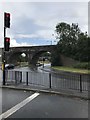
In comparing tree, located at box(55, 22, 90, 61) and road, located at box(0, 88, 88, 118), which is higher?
tree, located at box(55, 22, 90, 61)

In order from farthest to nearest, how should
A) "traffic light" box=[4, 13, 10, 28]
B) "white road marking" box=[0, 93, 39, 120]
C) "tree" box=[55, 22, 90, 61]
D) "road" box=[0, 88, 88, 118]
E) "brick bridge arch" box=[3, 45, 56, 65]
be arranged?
"brick bridge arch" box=[3, 45, 56, 65], "tree" box=[55, 22, 90, 61], "traffic light" box=[4, 13, 10, 28], "road" box=[0, 88, 88, 118], "white road marking" box=[0, 93, 39, 120]

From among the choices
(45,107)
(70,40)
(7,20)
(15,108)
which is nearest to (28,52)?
(70,40)

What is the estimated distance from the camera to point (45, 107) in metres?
8.98

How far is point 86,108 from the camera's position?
8.86 metres

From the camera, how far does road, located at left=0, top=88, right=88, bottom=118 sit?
785cm

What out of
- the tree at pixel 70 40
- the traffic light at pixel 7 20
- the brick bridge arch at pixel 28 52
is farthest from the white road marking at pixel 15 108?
the brick bridge arch at pixel 28 52

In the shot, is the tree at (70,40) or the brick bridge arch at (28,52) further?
the brick bridge arch at (28,52)

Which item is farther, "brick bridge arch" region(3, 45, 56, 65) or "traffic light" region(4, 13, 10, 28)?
"brick bridge arch" region(3, 45, 56, 65)

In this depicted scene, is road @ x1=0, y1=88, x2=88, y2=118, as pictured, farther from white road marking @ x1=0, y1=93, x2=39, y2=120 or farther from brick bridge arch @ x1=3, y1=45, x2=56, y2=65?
brick bridge arch @ x1=3, y1=45, x2=56, y2=65

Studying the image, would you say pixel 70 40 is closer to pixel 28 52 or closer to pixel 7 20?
pixel 28 52

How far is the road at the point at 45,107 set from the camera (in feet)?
25.8

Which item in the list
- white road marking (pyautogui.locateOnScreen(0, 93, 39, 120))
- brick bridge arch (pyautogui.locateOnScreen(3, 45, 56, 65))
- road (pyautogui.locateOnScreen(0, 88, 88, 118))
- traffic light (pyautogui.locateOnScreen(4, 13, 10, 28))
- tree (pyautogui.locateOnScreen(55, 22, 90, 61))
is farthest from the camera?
brick bridge arch (pyautogui.locateOnScreen(3, 45, 56, 65))

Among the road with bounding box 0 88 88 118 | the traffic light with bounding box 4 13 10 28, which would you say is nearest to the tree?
the traffic light with bounding box 4 13 10 28

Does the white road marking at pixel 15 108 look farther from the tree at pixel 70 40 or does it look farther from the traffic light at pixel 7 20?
the tree at pixel 70 40
